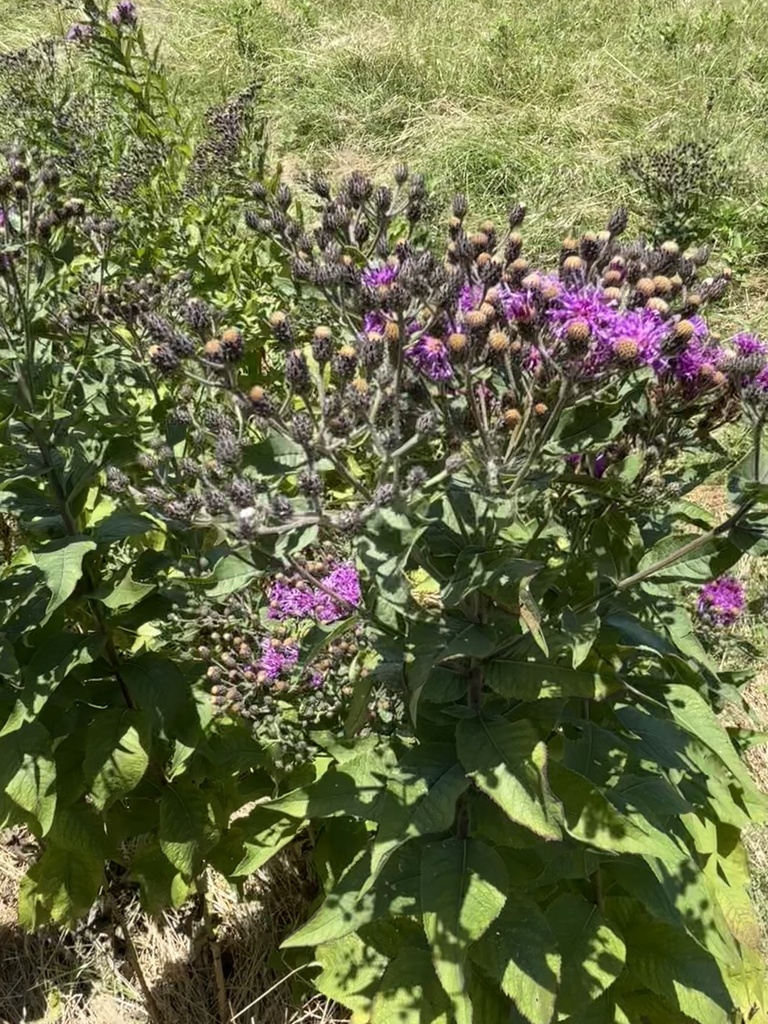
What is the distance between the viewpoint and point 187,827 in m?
2.22

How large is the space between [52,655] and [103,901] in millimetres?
1310

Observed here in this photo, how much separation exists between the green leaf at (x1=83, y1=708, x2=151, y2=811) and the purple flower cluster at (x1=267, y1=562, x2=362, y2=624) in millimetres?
403

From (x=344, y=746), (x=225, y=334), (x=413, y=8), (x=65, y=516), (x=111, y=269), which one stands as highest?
(x=413, y=8)

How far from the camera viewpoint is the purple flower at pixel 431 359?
1.61m

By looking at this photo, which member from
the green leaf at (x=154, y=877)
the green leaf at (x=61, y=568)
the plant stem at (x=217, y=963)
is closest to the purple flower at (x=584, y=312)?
the green leaf at (x=61, y=568)

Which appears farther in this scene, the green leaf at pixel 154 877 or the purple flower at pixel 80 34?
the purple flower at pixel 80 34

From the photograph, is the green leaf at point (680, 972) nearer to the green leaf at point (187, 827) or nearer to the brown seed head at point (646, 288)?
the green leaf at point (187, 827)

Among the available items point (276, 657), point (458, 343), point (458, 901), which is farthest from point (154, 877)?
point (458, 343)

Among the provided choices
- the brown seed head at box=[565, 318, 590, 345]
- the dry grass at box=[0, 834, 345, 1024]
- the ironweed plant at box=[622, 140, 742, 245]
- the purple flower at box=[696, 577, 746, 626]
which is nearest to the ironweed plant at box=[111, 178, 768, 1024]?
the brown seed head at box=[565, 318, 590, 345]

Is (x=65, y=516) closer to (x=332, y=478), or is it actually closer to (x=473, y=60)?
(x=332, y=478)

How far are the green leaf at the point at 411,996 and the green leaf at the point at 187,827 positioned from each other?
0.54 meters

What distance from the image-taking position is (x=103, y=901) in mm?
2947

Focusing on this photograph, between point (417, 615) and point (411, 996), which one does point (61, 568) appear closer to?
point (417, 615)

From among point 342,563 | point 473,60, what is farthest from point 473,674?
point 473,60
